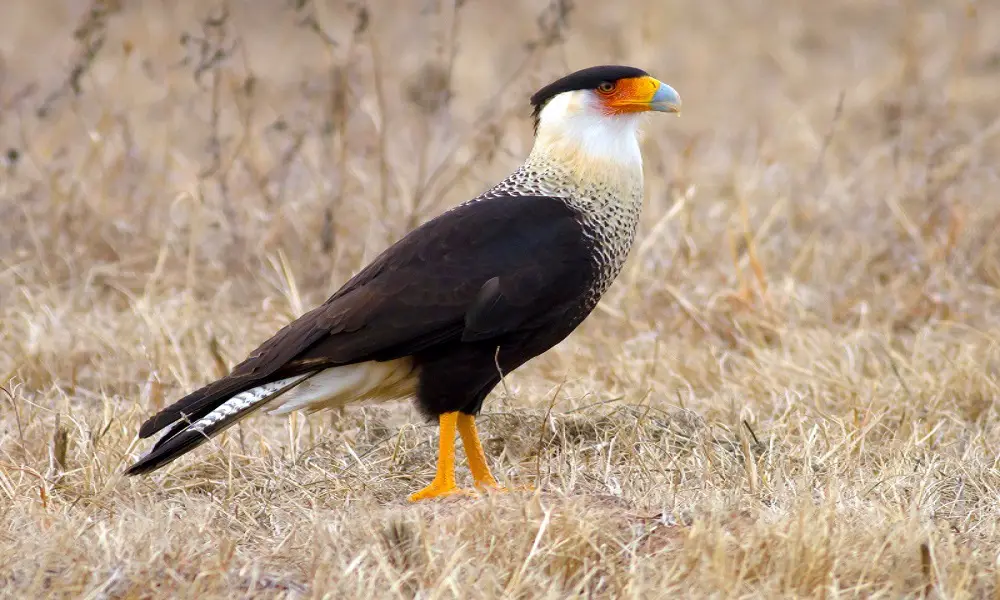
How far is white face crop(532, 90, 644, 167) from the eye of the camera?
3.65m

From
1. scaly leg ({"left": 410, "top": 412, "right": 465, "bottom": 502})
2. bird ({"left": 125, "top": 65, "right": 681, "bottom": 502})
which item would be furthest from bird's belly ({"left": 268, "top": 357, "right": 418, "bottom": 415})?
scaly leg ({"left": 410, "top": 412, "right": 465, "bottom": 502})

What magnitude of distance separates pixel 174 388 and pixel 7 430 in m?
0.61

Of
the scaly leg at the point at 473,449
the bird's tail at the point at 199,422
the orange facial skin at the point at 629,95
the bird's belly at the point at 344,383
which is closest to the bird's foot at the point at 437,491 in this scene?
the scaly leg at the point at 473,449

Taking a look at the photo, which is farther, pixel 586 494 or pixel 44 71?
pixel 44 71

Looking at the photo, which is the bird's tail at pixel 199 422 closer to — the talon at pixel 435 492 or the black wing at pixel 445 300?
the black wing at pixel 445 300

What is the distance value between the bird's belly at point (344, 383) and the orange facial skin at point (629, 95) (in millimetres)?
924

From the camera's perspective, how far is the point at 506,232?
345 cm

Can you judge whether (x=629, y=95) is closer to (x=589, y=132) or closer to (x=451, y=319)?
(x=589, y=132)

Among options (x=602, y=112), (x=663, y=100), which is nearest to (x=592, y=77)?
(x=602, y=112)

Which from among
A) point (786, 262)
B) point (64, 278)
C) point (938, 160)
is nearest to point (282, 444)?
point (64, 278)

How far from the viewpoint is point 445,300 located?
3.36 meters

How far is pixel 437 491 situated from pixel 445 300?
50 cm

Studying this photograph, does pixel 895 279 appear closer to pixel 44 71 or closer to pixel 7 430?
pixel 7 430

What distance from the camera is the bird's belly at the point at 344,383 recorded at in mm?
3480
